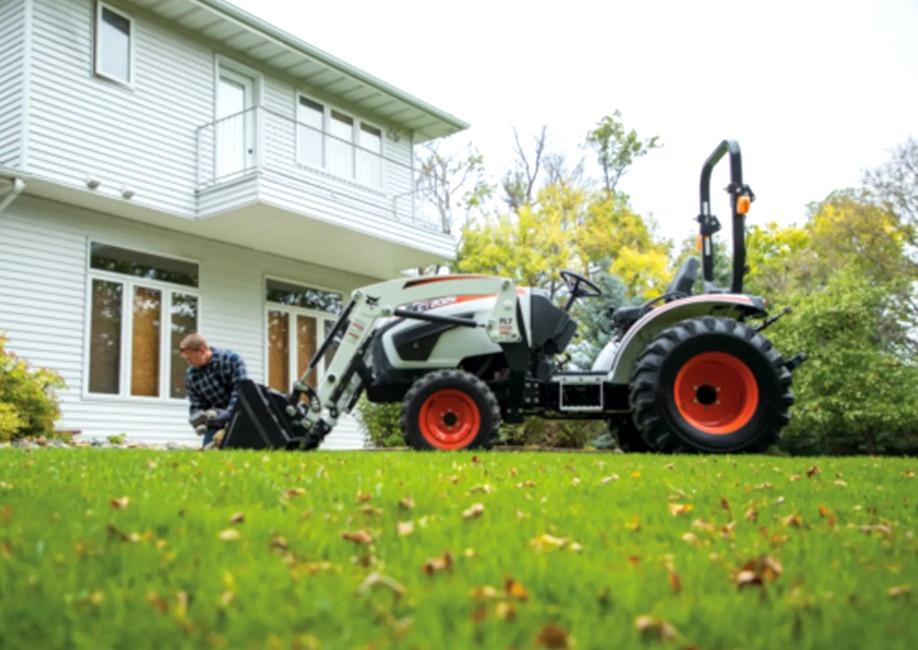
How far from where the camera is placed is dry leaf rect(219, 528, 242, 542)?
2705mm

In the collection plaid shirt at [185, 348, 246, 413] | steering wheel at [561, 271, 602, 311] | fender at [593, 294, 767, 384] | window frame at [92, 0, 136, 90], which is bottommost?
plaid shirt at [185, 348, 246, 413]

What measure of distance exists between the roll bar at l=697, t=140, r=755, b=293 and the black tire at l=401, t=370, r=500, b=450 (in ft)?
8.28

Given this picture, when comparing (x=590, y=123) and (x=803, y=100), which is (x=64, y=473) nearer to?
(x=803, y=100)

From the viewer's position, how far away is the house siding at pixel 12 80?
11609 millimetres

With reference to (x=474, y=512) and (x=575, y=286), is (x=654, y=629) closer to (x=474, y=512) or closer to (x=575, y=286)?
(x=474, y=512)

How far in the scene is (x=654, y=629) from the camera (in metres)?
1.92

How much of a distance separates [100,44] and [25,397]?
18.3 ft

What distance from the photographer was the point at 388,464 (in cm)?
512

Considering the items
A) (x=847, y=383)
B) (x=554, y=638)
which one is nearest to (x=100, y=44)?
(x=847, y=383)

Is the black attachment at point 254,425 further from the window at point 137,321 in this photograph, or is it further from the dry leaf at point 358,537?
the window at point 137,321

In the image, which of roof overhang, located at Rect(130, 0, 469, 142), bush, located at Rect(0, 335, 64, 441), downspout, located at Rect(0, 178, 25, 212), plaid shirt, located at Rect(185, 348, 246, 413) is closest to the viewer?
plaid shirt, located at Rect(185, 348, 246, 413)

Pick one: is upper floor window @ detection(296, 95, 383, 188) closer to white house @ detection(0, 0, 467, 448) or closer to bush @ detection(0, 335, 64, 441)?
white house @ detection(0, 0, 467, 448)

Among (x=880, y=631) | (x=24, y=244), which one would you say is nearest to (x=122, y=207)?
(x=24, y=244)

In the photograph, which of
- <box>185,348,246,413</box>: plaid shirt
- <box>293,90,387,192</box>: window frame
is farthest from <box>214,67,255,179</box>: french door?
<box>185,348,246,413</box>: plaid shirt
